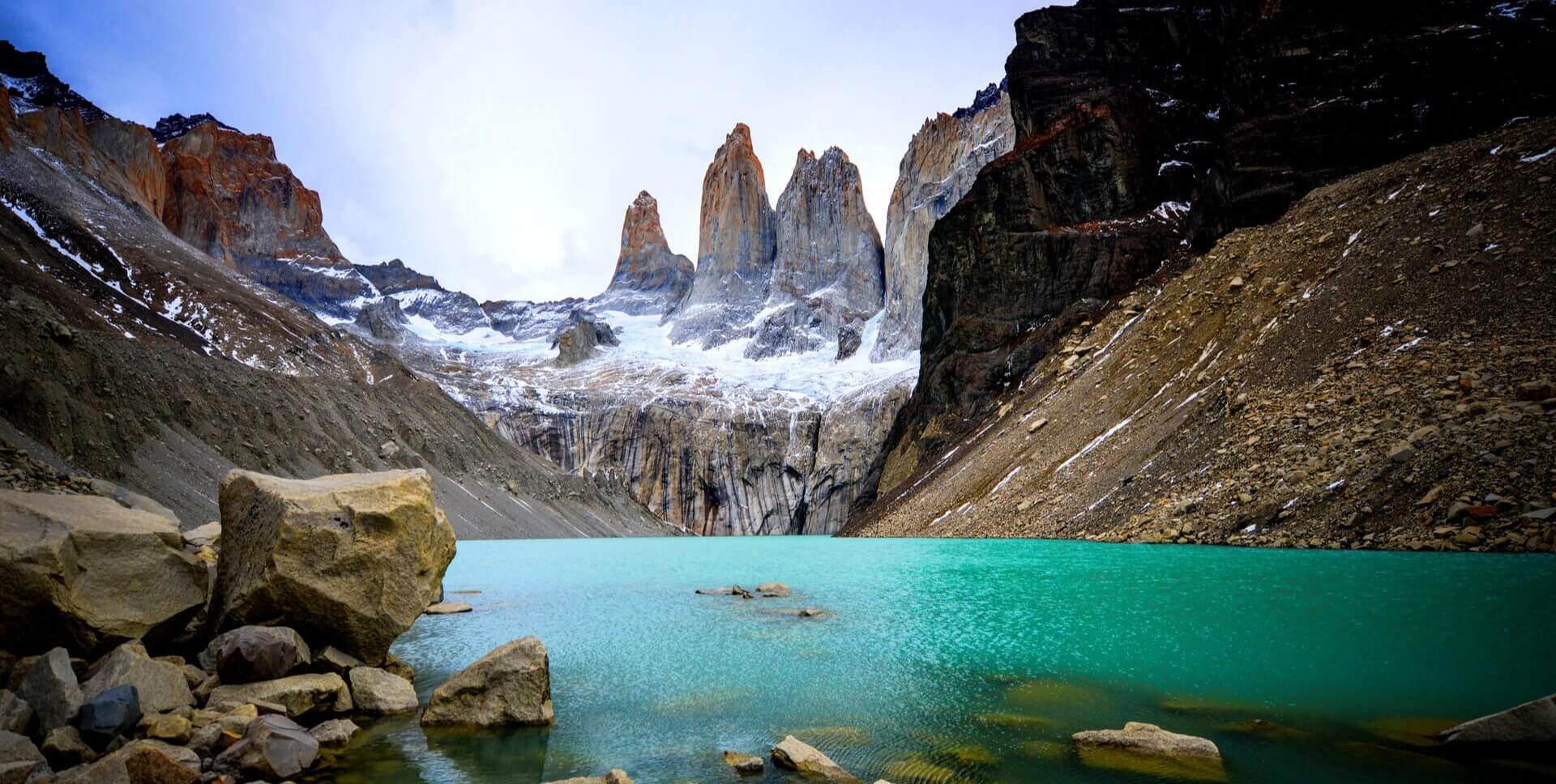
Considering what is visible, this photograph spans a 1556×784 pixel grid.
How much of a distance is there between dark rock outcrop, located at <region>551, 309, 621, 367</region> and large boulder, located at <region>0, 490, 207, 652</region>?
5551 inches

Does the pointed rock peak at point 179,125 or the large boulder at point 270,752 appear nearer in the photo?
the large boulder at point 270,752

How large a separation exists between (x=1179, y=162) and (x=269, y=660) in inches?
2862

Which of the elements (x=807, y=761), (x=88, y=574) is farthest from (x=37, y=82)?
(x=807, y=761)

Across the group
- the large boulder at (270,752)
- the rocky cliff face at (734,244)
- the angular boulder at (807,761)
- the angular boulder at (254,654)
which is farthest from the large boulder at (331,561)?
the rocky cliff face at (734,244)

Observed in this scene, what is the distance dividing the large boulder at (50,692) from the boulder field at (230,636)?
2 centimetres

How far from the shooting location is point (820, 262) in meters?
166

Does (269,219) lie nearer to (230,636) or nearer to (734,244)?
(734,244)

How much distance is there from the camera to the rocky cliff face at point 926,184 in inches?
4941

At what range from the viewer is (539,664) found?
32.6 ft

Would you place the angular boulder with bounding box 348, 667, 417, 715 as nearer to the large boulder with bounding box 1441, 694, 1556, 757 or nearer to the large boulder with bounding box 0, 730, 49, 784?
the large boulder with bounding box 0, 730, 49, 784

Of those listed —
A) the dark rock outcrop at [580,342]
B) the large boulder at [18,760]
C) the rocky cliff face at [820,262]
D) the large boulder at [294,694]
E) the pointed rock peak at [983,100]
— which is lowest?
the large boulder at [294,694]

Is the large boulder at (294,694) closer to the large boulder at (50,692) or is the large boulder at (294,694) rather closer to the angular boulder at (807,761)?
the large boulder at (50,692)

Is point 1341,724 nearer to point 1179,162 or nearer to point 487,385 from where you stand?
point 1179,162

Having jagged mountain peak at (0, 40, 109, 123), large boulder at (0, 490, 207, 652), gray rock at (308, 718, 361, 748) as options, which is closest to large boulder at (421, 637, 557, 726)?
gray rock at (308, 718, 361, 748)
